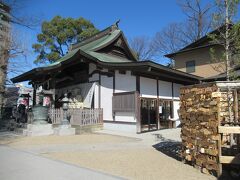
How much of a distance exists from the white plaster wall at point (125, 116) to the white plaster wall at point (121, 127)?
0.31 metres

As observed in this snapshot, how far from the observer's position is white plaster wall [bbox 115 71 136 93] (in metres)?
16.6

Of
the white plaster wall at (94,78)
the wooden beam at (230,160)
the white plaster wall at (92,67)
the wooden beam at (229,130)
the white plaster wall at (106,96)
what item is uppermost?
the white plaster wall at (92,67)

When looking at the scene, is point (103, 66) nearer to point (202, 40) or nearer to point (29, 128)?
point (29, 128)

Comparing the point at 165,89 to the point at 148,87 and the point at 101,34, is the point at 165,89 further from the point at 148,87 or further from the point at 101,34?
the point at 101,34

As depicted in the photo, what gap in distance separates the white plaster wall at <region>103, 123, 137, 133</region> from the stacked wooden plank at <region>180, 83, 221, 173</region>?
7.17 m

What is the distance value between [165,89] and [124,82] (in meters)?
3.64

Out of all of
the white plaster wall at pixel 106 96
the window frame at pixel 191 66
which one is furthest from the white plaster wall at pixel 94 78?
the window frame at pixel 191 66

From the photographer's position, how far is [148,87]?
1739 centimetres

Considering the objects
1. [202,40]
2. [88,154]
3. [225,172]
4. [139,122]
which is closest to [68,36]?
[202,40]

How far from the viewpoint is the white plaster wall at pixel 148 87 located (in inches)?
666

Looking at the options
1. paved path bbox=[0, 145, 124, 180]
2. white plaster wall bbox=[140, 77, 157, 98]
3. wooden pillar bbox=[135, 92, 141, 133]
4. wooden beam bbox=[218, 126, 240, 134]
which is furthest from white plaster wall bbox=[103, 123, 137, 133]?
wooden beam bbox=[218, 126, 240, 134]

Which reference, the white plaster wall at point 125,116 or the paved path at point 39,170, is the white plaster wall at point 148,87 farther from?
the paved path at point 39,170

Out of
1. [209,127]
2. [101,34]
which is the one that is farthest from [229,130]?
[101,34]

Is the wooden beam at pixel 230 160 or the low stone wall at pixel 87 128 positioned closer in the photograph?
the wooden beam at pixel 230 160
